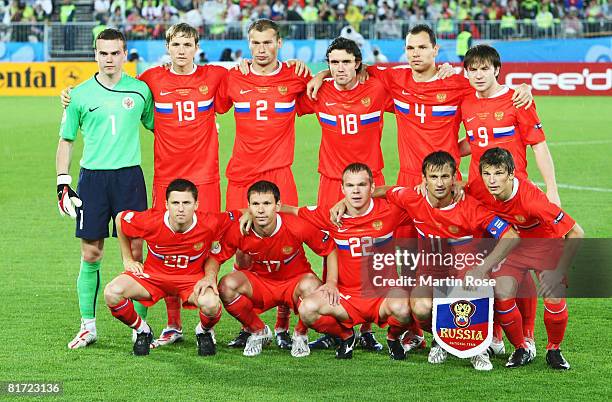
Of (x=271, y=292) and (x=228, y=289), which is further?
(x=271, y=292)

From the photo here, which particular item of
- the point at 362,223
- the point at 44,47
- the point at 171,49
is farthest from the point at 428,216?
the point at 44,47

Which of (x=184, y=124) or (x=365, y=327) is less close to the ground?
(x=184, y=124)

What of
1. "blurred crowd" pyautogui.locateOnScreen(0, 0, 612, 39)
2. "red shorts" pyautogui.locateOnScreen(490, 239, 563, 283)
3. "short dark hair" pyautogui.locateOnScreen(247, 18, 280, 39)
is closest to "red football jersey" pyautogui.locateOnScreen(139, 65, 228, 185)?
"short dark hair" pyautogui.locateOnScreen(247, 18, 280, 39)

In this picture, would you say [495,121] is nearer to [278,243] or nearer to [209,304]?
[278,243]

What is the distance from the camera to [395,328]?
639 centimetres

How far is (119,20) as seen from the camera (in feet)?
96.5

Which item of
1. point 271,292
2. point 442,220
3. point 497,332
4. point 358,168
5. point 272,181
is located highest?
point 358,168

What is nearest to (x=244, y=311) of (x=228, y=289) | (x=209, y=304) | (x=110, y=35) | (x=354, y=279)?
(x=228, y=289)

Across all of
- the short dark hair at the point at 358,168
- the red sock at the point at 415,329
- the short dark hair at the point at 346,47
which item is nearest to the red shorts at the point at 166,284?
the short dark hair at the point at 358,168

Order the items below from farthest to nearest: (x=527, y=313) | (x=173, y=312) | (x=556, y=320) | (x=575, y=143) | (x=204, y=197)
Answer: (x=575, y=143) < (x=204, y=197) < (x=173, y=312) < (x=527, y=313) < (x=556, y=320)

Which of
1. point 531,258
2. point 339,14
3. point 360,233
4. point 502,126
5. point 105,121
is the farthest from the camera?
point 339,14

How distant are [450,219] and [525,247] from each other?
0.47 m

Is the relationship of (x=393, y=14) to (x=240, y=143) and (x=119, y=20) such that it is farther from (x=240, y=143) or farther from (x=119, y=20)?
(x=240, y=143)

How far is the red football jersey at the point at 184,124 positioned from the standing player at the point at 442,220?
4.68 feet
